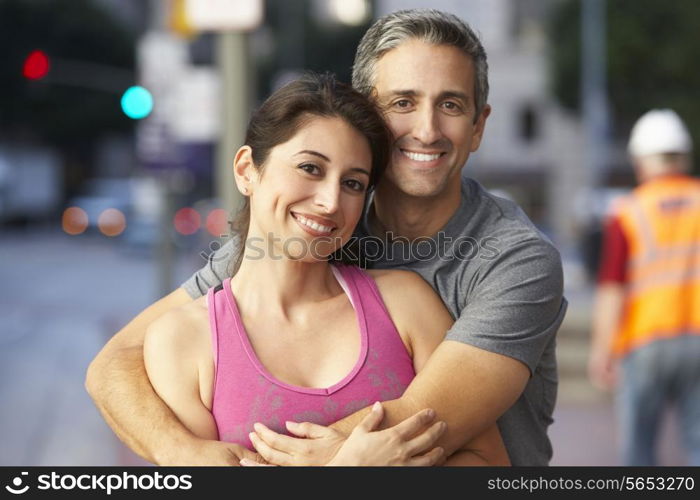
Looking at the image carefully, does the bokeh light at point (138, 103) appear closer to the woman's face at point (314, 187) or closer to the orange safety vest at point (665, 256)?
the orange safety vest at point (665, 256)

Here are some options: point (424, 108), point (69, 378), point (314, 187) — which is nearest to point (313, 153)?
point (314, 187)

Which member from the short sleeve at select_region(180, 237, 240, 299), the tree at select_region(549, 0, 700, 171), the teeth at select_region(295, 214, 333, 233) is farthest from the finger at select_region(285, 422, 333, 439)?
the tree at select_region(549, 0, 700, 171)

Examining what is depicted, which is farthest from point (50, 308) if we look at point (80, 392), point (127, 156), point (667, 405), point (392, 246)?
point (127, 156)

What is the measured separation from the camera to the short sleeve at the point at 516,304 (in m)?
2.26

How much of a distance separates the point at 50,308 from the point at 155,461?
16.2 metres

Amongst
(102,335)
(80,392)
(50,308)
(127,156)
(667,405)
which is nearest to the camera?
(667,405)

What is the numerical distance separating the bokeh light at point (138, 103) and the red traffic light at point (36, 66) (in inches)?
132

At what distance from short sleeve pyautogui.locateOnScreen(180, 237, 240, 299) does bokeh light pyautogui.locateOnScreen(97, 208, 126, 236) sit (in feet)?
121

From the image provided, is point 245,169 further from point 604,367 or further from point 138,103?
point 138,103

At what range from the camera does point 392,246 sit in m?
2.51

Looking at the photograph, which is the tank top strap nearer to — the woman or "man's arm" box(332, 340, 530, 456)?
the woman

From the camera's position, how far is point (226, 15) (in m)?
5.66
